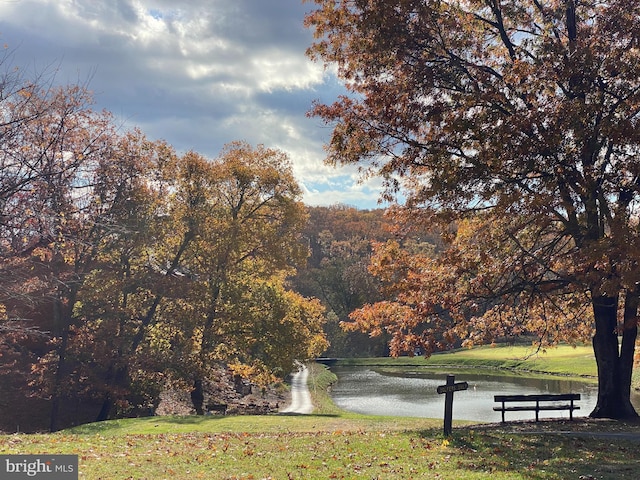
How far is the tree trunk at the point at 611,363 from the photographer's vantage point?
1418 cm

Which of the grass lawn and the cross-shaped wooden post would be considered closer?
the grass lawn

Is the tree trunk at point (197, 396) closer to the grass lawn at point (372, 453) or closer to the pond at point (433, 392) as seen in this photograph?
the pond at point (433, 392)

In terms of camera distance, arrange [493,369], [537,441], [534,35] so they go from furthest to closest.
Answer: [493,369] → [534,35] → [537,441]

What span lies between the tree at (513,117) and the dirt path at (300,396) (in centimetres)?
1311

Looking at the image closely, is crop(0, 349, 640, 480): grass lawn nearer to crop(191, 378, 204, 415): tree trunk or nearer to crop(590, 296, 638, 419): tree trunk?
crop(590, 296, 638, 419): tree trunk

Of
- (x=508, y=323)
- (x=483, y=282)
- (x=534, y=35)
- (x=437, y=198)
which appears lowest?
(x=508, y=323)

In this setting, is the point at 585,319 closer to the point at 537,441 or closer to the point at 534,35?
the point at 537,441

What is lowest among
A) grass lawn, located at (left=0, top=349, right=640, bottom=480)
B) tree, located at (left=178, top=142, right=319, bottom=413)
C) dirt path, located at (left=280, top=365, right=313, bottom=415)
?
dirt path, located at (left=280, top=365, right=313, bottom=415)

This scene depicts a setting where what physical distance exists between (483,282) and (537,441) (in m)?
4.05

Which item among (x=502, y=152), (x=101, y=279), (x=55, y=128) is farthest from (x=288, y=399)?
(x=502, y=152)

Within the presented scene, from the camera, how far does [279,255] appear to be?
1003 inches

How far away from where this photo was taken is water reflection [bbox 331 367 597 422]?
2382 cm

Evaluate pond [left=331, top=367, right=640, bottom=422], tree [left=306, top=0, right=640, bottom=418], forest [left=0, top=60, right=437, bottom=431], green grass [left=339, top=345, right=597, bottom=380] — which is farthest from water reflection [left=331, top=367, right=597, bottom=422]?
tree [left=306, top=0, right=640, bottom=418]

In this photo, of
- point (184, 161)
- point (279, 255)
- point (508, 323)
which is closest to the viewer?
point (508, 323)
